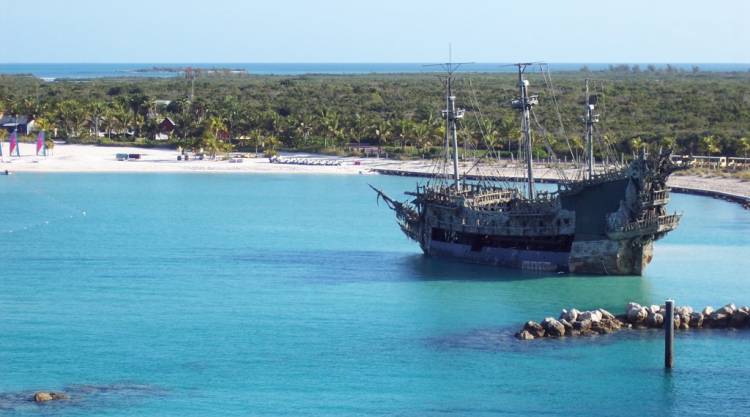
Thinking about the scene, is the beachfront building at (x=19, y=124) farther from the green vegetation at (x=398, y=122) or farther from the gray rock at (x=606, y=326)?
the gray rock at (x=606, y=326)

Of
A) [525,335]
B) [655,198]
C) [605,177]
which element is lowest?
[525,335]

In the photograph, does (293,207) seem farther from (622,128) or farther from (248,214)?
(622,128)

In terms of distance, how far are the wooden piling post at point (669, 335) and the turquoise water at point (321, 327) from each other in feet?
1.40

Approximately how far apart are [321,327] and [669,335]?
39.3 ft

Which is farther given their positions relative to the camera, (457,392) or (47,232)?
(47,232)

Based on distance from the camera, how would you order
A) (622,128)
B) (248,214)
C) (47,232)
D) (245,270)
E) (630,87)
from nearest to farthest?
(245,270)
(47,232)
(248,214)
(622,128)
(630,87)

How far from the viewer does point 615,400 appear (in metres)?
36.2

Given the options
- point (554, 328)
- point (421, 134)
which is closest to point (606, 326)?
point (554, 328)

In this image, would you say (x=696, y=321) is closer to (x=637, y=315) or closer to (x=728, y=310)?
(x=728, y=310)

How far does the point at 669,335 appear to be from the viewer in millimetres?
38500

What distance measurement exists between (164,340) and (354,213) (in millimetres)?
37919

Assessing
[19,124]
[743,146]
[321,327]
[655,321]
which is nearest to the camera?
[655,321]

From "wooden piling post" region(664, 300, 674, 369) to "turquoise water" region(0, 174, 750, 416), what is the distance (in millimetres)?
428

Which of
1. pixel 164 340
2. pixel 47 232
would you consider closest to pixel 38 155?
pixel 47 232
